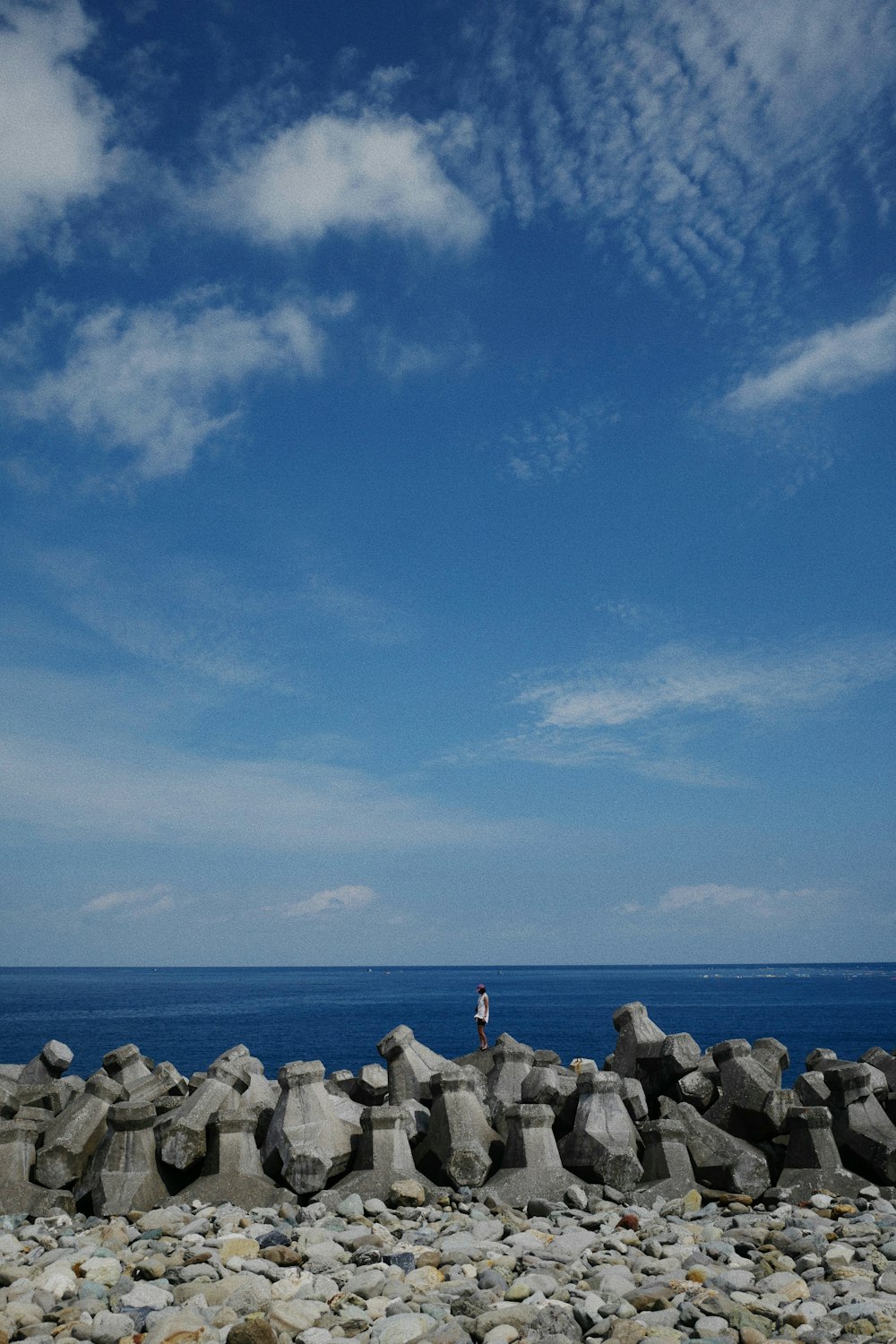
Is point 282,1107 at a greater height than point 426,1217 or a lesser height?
greater

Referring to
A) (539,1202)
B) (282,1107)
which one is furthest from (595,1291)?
(282,1107)

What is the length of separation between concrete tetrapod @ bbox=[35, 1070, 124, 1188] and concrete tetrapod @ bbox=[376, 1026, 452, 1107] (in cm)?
269

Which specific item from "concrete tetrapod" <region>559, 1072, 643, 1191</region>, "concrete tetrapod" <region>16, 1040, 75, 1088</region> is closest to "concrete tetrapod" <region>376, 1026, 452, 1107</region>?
"concrete tetrapod" <region>559, 1072, 643, 1191</region>

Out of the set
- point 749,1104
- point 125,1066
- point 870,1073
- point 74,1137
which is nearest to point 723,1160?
point 749,1104

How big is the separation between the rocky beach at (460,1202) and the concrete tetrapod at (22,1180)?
2 cm

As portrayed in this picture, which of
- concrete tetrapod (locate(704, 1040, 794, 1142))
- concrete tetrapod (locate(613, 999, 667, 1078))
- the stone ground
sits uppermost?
concrete tetrapod (locate(613, 999, 667, 1078))

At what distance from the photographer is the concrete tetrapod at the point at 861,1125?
9016 mm

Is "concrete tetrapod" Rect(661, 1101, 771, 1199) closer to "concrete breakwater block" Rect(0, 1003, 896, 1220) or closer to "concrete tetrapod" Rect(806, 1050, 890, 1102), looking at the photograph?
"concrete breakwater block" Rect(0, 1003, 896, 1220)

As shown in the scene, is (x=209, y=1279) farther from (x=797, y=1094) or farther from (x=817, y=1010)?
(x=817, y=1010)

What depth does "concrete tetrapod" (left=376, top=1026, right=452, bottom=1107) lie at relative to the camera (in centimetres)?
1036

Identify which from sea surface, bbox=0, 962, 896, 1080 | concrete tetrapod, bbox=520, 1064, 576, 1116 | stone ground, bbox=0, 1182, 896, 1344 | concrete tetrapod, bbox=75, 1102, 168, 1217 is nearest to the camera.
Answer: stone ground, bbox=0, 1182, 896, 1344

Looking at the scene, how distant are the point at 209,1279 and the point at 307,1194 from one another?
2.05 m

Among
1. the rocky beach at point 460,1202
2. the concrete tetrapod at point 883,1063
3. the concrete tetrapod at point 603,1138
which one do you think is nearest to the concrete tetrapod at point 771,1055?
the rocky beach at point 460,1202

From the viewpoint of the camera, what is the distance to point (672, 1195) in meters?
8.68
